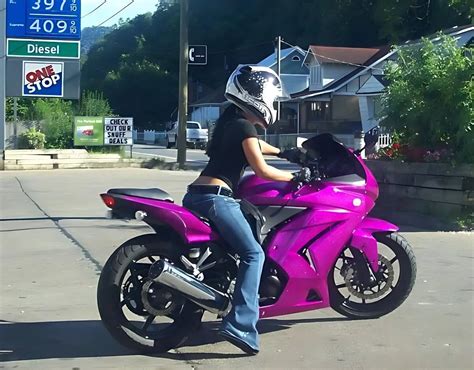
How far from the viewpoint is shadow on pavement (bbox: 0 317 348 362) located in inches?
216

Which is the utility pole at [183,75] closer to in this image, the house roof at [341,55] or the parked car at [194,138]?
the parked car at [194,138]

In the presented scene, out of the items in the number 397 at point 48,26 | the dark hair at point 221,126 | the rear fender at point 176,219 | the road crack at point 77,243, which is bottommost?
the road crack at point 77,243

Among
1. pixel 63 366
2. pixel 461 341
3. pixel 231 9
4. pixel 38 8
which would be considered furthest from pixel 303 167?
pixel 231 9

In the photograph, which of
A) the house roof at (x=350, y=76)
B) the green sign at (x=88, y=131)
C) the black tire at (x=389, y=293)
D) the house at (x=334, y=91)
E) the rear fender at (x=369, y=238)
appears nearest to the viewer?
the rear fender at (x=369, y=238)

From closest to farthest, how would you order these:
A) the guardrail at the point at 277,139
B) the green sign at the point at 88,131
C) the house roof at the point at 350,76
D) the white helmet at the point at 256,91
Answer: the white helmet at the point at 256,91, the green sign at the point at 88,131, the guardrail at the point at 277,139, the house roof at the point at 350,76

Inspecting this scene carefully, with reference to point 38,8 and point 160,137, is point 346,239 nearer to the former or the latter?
point 38,8

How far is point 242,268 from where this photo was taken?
17.4 ft

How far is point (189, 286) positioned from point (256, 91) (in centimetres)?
145

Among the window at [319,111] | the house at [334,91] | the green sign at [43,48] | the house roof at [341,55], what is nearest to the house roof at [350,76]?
the house at [334,91]

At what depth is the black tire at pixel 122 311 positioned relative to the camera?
210 inches

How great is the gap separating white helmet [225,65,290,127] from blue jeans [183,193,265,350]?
0.71 m

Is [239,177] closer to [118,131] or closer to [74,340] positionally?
[74,340]

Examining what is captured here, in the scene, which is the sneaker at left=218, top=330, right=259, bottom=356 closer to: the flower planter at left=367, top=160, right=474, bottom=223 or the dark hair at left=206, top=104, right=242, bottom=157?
the dark hair at left=206, top=104, right=242, bottom=157

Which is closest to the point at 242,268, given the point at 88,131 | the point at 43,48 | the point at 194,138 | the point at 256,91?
the point at 256,91
